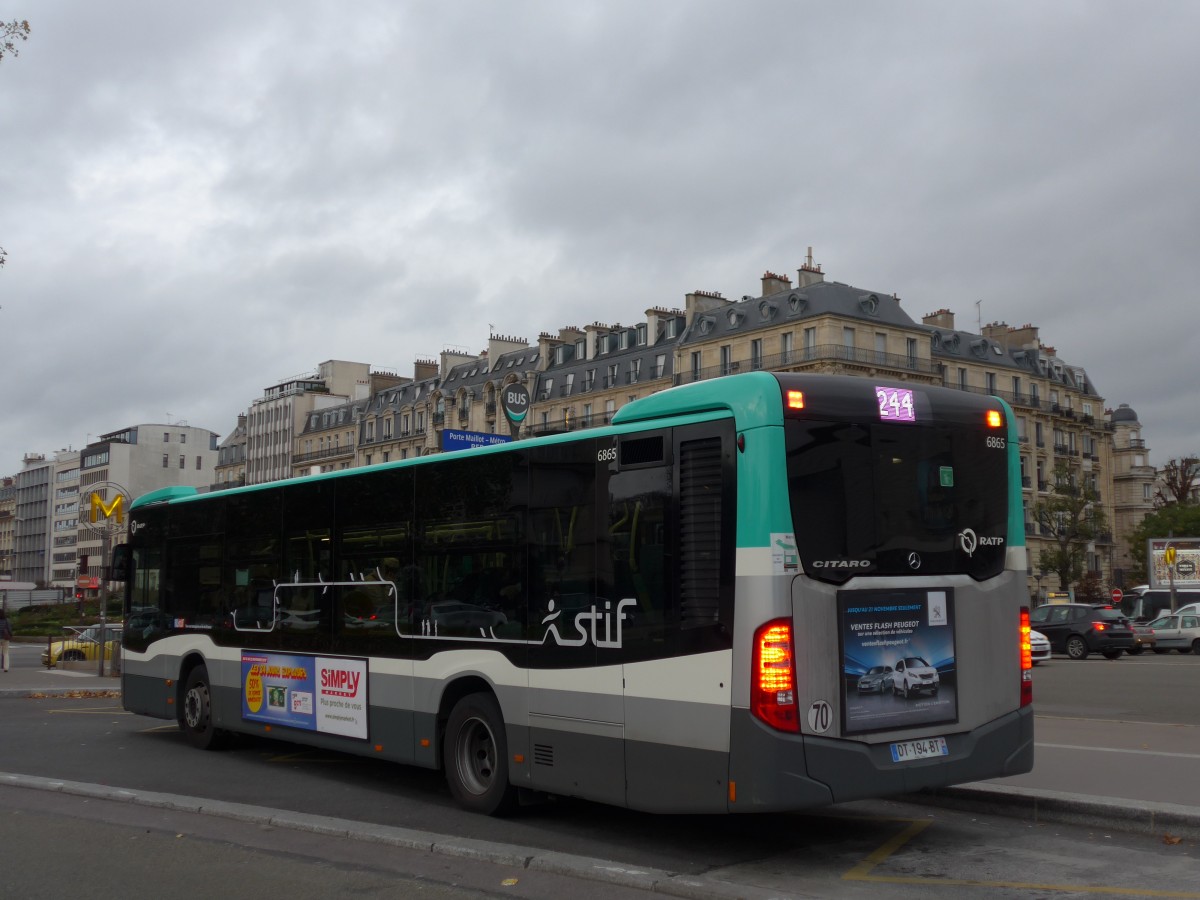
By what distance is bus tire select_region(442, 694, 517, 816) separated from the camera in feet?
31.3

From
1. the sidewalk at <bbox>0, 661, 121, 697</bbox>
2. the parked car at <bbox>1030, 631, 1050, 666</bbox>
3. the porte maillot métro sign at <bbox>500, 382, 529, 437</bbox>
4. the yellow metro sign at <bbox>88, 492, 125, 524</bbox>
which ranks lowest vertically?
the sidewalk at <bbox>0, 661, 121, 697</bbox>

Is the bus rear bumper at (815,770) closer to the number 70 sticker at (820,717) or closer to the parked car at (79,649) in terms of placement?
the number 70 sticker at (820,717)

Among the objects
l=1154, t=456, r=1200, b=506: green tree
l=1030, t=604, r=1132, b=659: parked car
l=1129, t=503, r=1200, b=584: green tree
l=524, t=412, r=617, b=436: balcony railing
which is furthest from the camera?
l=1154, t=456, r=1200, b=506: green tree

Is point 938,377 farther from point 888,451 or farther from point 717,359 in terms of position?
point 888,451

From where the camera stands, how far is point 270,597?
13.1m

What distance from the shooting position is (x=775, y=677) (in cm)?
743

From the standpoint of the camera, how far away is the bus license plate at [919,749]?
25.7ft

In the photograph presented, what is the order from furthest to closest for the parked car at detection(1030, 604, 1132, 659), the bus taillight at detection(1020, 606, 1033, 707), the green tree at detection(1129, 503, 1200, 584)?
1. the green tree at detection(1129, 503, 1200, 584)
2. the parked car at detection(1030, 604, 1132, 659)
3. the bus taillight at detection(1020, 606, 1033, 707)

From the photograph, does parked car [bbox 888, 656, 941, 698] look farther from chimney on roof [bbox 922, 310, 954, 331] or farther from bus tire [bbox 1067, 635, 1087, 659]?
chimney on roof [bbox 922, 310, 954, 331]

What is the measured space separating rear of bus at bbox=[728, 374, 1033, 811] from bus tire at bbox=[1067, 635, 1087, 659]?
26893 millimetres

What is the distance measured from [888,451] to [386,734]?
5403 mm

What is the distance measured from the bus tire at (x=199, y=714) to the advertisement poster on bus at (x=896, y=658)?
876 cm

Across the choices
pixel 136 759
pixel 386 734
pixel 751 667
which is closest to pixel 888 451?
pixel 751 667

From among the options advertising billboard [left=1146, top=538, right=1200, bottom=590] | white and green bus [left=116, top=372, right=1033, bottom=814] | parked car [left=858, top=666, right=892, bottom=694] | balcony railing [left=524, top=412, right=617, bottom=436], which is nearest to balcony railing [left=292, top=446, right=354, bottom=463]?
balcony railing [left=524, top=412, right=617, bottom=436]
